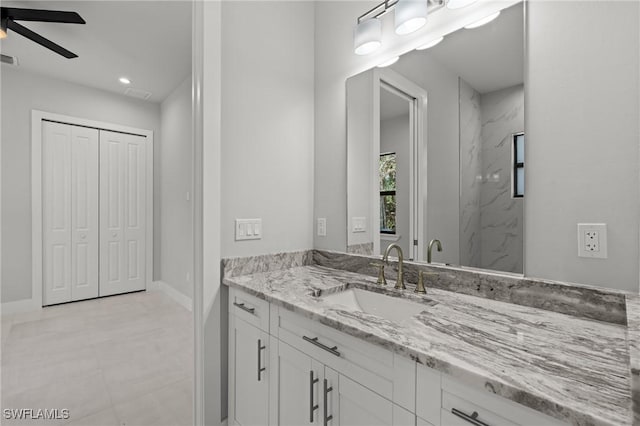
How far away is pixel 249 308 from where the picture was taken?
1.45m

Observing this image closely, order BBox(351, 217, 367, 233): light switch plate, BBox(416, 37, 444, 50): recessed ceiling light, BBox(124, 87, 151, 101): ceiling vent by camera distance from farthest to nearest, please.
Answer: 1. BBox(124, 87, 151, 101): ceiling vent
2. BBox(351, 217, 367, 233): light switch plate
3. BBox(416, 37, 444, 50): recessed ceiling light

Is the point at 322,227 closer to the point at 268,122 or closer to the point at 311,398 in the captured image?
the point at 268,122

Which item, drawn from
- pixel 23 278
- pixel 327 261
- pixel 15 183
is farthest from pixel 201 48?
pixel 23 278

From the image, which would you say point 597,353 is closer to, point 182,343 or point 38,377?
point 182,343

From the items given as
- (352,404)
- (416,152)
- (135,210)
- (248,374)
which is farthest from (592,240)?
(135,210)

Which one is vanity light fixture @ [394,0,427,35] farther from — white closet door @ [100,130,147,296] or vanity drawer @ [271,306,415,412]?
white closet door @ [100,130,147,296]

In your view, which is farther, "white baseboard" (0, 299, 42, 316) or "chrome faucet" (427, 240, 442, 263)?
"white baseboard" (0, 299, 42, 316)

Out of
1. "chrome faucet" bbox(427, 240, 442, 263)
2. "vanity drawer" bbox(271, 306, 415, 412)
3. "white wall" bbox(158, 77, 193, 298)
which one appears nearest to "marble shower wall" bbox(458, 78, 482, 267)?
"chrome faucet" bbox(427, 240, 442, 263)

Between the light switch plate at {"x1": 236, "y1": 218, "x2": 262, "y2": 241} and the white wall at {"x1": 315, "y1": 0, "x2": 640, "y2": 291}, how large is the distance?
1.27 metres

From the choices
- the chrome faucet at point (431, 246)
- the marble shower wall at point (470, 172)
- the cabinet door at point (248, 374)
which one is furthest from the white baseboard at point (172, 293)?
the marble shower wall at point (470, 172)

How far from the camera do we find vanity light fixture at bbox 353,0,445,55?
54.4 inches

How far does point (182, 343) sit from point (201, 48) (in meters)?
2.44

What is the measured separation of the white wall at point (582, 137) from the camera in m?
0.97

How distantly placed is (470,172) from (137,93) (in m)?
4.52
